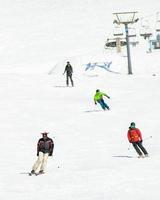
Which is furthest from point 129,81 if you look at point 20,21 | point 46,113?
point 20,21

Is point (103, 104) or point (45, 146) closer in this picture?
point (45, 146)

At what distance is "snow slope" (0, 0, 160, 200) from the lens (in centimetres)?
1341

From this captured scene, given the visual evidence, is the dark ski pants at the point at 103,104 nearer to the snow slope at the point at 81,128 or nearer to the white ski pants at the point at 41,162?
the snow slope at the point at 81,128

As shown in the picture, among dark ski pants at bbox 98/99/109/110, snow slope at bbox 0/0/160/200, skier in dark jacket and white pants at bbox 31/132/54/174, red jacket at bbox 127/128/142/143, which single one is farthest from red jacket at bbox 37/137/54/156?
dark ski pants at bbox 98/99/109/110

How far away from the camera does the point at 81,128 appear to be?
23812 millimetres

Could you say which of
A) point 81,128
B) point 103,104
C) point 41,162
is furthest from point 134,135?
point 103,104

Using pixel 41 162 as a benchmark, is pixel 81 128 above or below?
below

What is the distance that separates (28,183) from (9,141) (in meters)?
7.68

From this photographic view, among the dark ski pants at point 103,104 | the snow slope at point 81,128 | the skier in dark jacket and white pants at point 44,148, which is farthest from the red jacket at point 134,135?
the dark ski pants at point 103,104

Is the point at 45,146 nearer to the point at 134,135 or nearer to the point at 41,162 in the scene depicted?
the point at 41,162

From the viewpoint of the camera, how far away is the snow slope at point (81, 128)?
13.4 m

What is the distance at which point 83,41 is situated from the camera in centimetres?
6819

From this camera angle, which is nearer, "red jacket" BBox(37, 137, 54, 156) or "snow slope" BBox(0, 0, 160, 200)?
"snow slope" BBox(0, 0, 160, 200)

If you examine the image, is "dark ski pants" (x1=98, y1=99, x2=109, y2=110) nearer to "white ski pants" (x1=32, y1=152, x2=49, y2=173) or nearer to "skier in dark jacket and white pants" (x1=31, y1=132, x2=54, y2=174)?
"white ski pants" (x1=32, y1=152, x2=49, y2=173)
